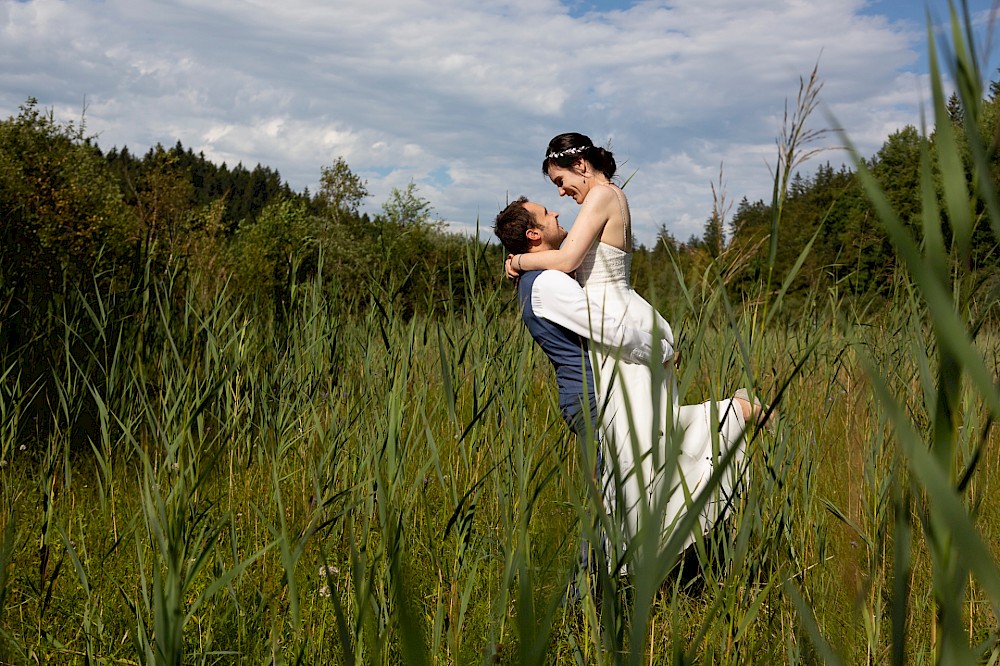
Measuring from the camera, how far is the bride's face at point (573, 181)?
132 inches

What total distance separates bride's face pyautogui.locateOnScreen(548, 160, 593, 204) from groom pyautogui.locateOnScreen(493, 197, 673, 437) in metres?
0.12

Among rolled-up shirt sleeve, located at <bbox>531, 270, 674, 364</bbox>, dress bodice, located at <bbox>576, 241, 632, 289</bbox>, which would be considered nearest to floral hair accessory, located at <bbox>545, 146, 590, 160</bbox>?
dress bodice, located at <bbox>576, 241, 632, 289</bbox>

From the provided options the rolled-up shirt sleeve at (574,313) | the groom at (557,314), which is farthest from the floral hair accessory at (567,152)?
the rolled-up shirt sleeve at (574,313)

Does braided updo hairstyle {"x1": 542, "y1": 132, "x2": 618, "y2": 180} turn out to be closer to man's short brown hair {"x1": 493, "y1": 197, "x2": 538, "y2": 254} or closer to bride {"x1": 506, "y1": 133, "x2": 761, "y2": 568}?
bride {"x1": 506, "y1": 133, "x2": 761, "y2": 568}

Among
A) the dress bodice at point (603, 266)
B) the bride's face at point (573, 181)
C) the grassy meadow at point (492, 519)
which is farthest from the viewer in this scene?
the bride's face at point (573, 181)

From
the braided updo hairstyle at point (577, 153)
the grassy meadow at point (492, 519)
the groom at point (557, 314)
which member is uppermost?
the braided updo hairstyle at point (577, 153)

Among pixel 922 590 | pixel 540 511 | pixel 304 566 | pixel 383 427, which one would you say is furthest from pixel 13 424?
pixel 922 590

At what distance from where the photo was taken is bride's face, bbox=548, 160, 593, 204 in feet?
11.0

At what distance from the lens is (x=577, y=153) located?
132 inches

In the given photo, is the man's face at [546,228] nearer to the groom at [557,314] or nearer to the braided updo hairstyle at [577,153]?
the groom at [557,314]

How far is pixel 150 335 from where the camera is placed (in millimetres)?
3305

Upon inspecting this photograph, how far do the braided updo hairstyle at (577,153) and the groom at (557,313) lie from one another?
23 cm

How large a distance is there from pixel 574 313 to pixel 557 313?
7 cm

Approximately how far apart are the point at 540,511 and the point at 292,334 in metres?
1.15
